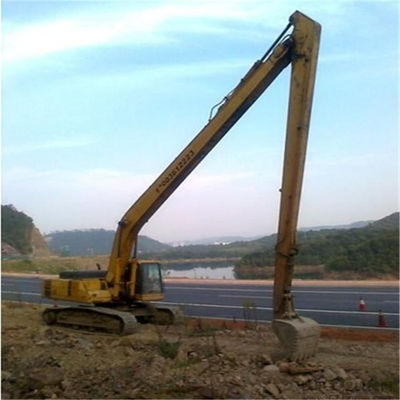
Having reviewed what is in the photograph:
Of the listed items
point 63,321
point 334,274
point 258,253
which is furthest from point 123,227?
point 258,253

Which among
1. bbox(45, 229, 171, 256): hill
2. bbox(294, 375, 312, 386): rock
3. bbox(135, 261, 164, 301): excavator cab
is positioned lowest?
bbox(294, 375, 312, 386): rock

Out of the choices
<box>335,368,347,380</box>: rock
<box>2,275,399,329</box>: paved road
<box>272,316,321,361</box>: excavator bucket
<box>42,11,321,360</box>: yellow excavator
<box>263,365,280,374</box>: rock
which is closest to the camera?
<box>335,368,347,380</box>: rock

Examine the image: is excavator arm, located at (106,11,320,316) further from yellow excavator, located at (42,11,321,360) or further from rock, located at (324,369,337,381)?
rock, located at (324,369,337,381)

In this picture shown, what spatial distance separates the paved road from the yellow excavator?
2930 millimetres

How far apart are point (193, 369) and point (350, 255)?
1171 inches

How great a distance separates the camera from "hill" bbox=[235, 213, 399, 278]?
117 feet

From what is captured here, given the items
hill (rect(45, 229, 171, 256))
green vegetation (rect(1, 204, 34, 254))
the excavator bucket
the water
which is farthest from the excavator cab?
hill (rect(45, 229, 171, 256))

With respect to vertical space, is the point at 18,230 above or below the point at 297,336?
above

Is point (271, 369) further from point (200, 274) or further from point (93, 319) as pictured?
point (200, 274)

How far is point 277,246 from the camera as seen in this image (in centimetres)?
1045

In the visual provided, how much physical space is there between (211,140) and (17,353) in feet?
17.3

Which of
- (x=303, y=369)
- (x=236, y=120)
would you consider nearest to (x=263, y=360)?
(x=303, y=369)

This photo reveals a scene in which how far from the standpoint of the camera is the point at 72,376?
31.0 feet

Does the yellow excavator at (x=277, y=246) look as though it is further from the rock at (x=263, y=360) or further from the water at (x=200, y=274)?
the water at (x=200, y=274)
